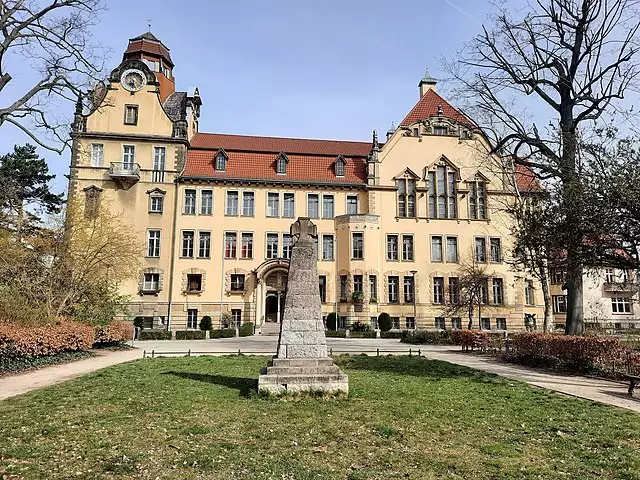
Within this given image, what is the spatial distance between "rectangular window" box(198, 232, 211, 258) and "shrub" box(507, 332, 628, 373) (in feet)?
84.1

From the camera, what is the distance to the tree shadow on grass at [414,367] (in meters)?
13.3

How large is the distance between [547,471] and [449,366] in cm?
1038

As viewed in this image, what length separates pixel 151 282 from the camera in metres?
36.3

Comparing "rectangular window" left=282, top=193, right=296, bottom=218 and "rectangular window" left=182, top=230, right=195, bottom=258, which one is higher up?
"rectangular window" left=282, top=193, right=296, bottom=218

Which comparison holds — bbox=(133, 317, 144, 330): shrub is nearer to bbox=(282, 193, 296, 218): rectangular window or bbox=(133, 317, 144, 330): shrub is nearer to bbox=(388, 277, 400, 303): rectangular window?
bbox=(282, 193, 296, 218): rectangular window

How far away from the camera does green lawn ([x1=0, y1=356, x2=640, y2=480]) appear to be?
17.9 ft

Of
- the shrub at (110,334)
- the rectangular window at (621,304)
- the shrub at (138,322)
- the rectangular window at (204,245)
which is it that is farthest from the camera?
the rectangular window at (621,304)

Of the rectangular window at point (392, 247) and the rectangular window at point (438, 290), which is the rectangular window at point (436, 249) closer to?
the rectangular window at point (438, 290)

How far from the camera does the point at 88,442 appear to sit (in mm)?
6395

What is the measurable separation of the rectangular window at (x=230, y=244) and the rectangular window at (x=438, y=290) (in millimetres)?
16798

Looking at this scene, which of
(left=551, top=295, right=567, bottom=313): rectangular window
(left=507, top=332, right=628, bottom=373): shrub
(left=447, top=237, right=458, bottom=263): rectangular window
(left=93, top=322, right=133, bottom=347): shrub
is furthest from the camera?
(left=551, top=295, right=567, bottom=313): rectangular window

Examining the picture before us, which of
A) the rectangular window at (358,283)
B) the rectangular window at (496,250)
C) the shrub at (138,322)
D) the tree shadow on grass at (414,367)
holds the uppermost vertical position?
the rectangular window at (496,250)

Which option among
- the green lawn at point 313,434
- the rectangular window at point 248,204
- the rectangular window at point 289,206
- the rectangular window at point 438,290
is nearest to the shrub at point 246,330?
the rectangular window at point 248,204

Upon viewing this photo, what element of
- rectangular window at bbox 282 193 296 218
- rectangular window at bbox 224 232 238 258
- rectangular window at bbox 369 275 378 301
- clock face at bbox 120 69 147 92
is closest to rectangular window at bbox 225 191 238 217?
rectangular window at bbox 224 232 238 258
